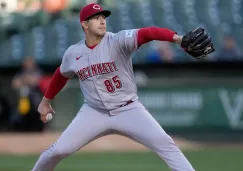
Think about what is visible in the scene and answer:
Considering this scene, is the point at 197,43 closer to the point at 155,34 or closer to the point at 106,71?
the point at 155,34

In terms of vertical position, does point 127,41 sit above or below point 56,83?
above

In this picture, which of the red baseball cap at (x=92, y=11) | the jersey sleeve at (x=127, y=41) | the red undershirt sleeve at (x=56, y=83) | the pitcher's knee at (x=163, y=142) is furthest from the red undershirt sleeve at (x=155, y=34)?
the red undershirt sleeve at (x=56, y=83)

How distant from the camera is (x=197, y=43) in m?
5.50

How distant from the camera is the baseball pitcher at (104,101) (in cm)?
605

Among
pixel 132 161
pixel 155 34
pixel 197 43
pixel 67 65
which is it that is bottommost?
pixel 132 161

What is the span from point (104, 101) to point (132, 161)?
15.3 ft

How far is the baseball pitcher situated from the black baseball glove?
0.61 metres

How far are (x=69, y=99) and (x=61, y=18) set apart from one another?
3.68m

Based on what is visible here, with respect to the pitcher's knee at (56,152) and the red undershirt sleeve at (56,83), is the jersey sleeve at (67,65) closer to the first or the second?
the red undershirt sleeve at (56,83)

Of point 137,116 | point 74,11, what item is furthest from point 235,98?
point 137,116

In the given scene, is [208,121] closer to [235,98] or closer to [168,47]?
[235,98]

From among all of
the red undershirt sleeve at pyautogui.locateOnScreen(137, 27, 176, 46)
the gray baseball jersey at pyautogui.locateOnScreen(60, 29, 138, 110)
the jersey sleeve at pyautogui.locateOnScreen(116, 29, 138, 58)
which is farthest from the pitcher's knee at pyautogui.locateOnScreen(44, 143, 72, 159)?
the red undershirt sleeve at pyautogui.locateOnScreen(137, 27, 176, 46)

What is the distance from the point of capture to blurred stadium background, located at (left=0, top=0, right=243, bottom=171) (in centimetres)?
1196

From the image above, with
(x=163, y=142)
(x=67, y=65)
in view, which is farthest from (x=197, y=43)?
(x=67, y=65)
